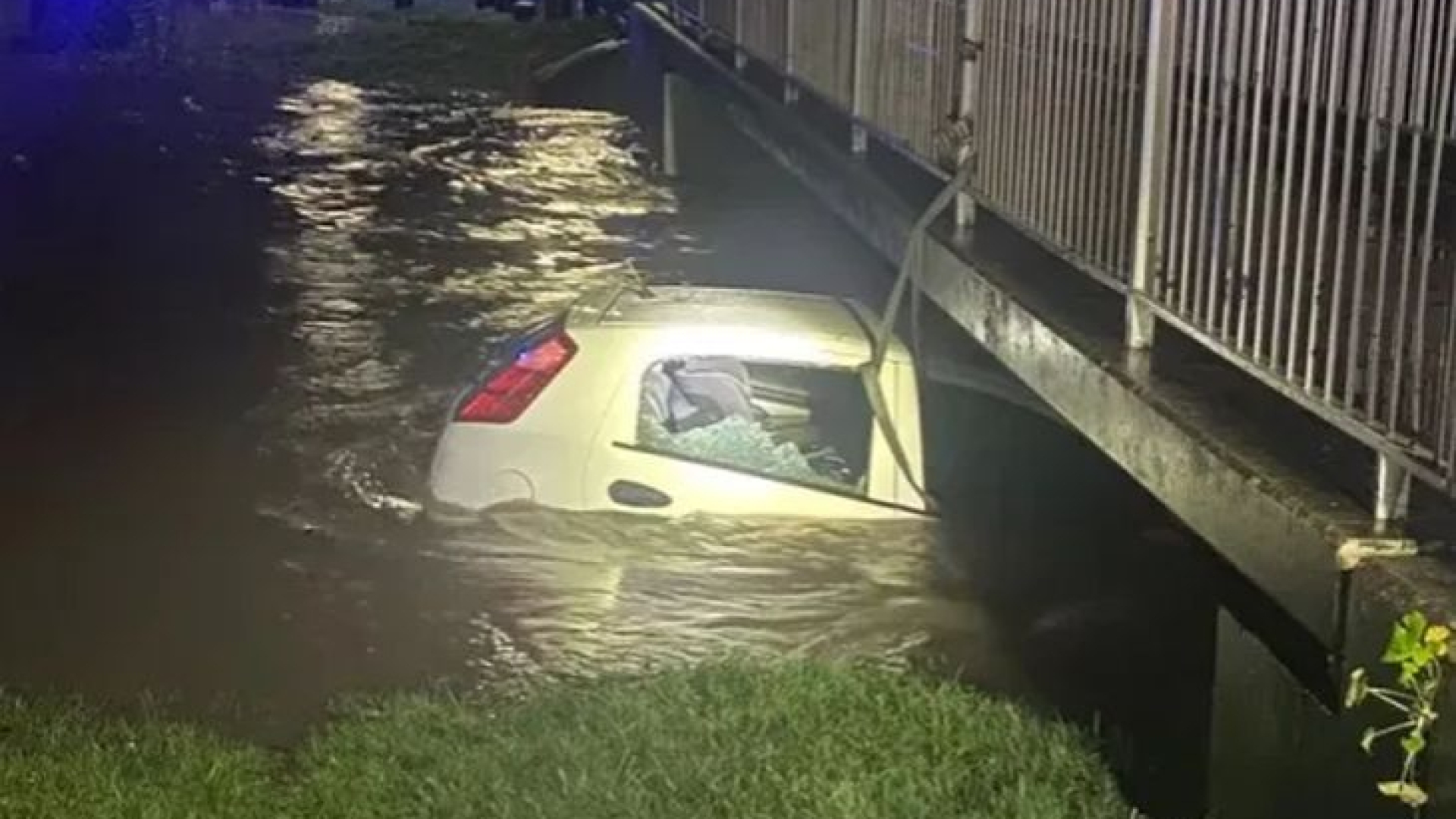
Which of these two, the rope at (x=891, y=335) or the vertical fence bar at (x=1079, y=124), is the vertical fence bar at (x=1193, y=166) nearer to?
the vertical fence bar at (x=1079, y=124)

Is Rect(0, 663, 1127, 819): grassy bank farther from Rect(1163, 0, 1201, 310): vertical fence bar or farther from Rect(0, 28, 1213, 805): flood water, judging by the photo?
Rect(1163, 0, 1201, 310): vertical fence bar

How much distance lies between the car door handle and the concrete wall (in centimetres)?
216

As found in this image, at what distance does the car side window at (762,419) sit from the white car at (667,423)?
1 cm

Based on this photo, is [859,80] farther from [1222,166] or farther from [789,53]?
[1222,166]

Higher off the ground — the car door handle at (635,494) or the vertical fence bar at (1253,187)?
the vertical fence bar at (1253,187)


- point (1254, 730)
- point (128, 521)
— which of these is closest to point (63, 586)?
point (128, 521)

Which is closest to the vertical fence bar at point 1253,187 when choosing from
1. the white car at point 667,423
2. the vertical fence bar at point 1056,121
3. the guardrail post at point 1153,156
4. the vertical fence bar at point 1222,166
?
the vertical fence bar at point 1222,166

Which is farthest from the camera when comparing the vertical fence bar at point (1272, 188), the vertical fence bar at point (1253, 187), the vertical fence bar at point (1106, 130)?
the vertical fence bar at point (1106, 130)

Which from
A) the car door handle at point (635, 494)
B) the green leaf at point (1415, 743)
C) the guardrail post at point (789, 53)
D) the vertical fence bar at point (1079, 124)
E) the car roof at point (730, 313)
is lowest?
the car door handle at point (635, 494)

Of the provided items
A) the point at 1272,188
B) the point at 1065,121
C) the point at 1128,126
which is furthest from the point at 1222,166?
the point at 1065,121

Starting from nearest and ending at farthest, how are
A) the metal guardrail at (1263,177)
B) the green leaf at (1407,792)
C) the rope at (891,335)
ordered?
the green leaf at (1407,792), the metal guardrail at (1263,177), the rope at (891,335)

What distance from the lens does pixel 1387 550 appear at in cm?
518

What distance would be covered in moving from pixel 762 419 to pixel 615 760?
12.9 ft

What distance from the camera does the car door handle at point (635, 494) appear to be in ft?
32.8
